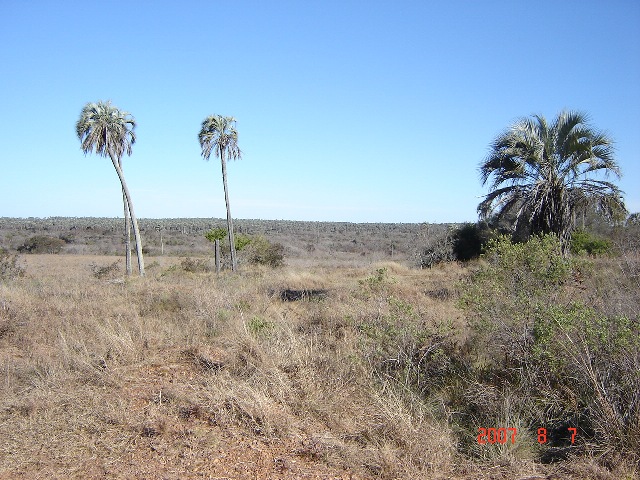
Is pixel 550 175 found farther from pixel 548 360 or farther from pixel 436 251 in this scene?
pixel 436 251

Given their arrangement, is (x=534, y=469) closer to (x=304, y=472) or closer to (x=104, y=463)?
(x=304, y=472)

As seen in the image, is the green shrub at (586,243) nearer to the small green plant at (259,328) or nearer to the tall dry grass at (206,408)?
the tall dry grass at (206,408)

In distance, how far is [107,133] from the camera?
23266mm

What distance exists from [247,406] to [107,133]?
21.7 metres

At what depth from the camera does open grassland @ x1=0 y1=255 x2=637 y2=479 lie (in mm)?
3955

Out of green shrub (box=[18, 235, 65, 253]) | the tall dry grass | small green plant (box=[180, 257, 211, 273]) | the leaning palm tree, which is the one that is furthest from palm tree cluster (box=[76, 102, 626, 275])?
green shrub (box=[18, 235, 65, 253])

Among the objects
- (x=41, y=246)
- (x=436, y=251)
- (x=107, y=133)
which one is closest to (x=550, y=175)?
(x=436, y=251)

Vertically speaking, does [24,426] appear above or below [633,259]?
below

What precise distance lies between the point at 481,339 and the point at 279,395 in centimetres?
239

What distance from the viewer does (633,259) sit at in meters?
7.03

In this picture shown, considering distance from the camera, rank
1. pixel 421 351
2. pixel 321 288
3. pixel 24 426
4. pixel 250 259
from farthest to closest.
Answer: pixel 250 259, pixel 321 288, pixel 421 351, pixel 24 426

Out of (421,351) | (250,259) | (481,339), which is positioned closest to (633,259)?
(481,339)
